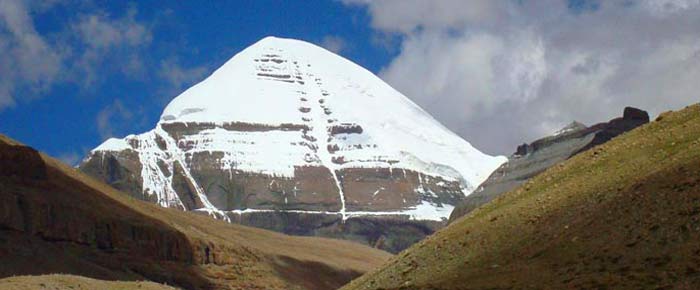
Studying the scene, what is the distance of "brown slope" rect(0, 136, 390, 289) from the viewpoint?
472ft

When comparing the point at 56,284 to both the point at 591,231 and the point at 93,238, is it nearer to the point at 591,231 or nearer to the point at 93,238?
the point at 591,231

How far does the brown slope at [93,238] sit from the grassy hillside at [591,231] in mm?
84189

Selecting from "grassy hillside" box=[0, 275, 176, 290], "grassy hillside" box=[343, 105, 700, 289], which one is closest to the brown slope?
"grassy hillside" box=[0, 275, 176, 290]

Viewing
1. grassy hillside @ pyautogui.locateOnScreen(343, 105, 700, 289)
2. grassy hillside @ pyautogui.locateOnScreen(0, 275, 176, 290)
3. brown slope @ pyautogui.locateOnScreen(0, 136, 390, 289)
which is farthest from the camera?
brown slope @ pyautogui.locateOnScreen(0, 136, 390, 289)

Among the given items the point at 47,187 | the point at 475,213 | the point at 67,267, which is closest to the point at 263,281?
the point at 47,187

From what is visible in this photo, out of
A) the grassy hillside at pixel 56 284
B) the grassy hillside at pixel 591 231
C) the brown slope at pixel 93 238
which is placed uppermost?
the brown slope at pixel 93 238

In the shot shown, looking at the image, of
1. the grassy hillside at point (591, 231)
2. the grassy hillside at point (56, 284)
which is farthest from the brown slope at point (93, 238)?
the grassy hillside at point (591, 231)

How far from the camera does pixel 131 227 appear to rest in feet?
549

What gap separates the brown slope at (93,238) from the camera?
144 metres

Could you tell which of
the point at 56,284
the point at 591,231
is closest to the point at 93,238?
the point at 56,284

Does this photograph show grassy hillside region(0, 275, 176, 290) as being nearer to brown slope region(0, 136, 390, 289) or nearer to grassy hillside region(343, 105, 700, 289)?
grassy hillside region(343, 105, 700, 289)

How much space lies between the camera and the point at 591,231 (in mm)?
44219

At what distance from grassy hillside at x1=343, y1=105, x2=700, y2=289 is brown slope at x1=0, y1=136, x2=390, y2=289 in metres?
84.2

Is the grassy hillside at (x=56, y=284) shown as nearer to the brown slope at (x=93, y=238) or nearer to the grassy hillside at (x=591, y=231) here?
the grassy hillside at (x=591, y=231)
